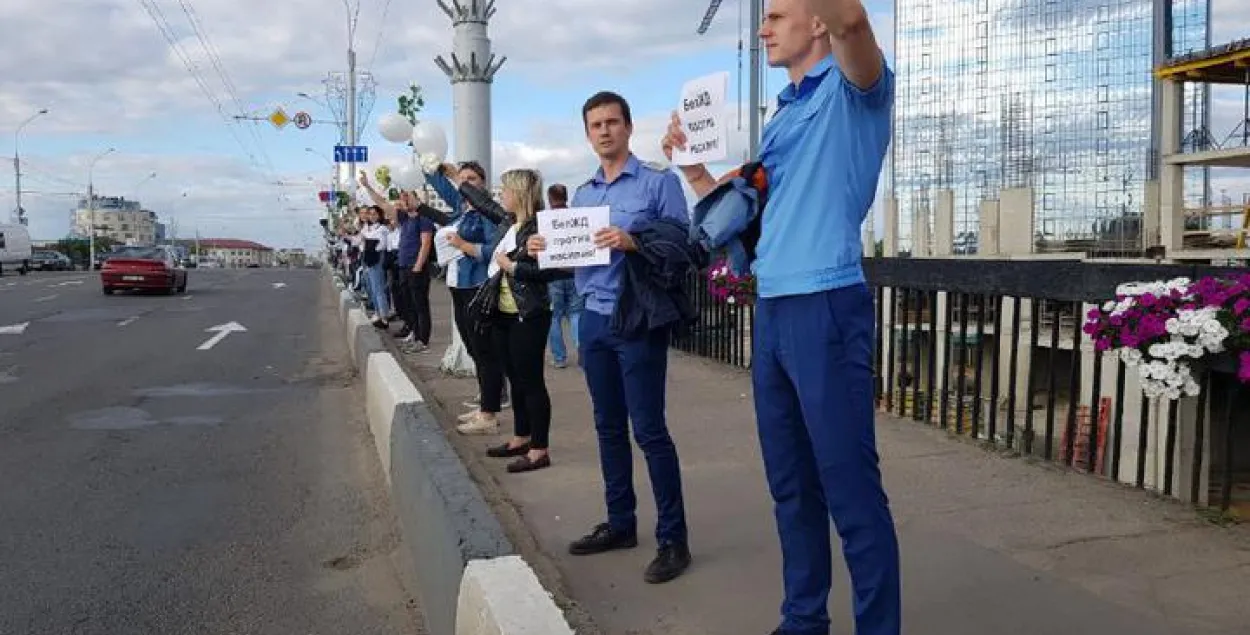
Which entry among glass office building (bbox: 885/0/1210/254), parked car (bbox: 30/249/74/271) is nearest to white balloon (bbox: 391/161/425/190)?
glass office building (bbox: 885/0/1210/254)

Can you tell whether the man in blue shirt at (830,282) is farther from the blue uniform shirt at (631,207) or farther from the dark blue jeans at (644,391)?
the blue uniform shirt at (631,207)

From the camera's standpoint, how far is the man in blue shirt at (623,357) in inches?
151

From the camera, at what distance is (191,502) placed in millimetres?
5852

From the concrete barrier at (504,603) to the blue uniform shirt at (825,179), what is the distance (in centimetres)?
106

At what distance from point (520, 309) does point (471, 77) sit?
4.52 m

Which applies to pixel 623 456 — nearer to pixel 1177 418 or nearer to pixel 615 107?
pixel 615 107

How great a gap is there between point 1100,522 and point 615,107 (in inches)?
110

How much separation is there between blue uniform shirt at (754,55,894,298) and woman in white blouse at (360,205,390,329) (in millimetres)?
11670

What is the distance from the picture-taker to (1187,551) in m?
3.94

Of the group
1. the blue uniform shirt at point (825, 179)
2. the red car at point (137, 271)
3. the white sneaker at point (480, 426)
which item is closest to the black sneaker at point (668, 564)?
the blue uniform shirt at point (825, 179)

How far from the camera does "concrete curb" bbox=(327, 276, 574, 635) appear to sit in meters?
2.69

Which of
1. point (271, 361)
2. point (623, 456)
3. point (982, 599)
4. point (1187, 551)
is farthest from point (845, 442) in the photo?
point (271, 361)

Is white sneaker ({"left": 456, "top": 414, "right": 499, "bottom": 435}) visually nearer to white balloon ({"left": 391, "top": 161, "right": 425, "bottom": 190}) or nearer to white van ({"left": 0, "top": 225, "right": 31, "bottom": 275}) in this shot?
white balloon ({"left": 391, "top": 161, "right": 425, "bottom": 190})

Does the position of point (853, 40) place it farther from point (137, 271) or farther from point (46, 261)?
point (46, 261)
